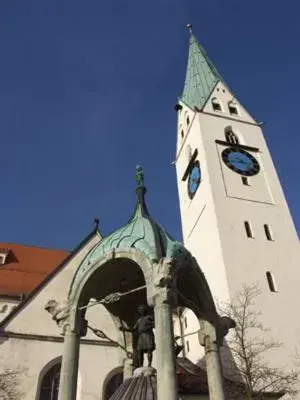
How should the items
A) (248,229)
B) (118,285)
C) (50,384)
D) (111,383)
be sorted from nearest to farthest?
1. (118,285)
2. (50,384)
3. (111,383)
4. (248,229)

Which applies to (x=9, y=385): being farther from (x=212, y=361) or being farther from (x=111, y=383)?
(x=212, y=361)

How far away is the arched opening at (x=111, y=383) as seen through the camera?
1183cm

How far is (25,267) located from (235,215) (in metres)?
9.68

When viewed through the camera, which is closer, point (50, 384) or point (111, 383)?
point (50, 384)

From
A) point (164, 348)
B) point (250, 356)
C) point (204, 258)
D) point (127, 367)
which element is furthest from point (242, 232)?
point (164, 348)

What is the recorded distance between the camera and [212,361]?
6.61m

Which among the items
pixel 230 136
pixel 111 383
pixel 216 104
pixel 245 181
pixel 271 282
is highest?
pixel 216 104

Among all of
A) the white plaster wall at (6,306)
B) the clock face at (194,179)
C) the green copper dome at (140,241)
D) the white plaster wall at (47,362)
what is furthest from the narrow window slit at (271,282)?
the green copper dome at (140,241)

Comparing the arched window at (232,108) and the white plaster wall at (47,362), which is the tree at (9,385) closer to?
the white plaster wall at (47,362)

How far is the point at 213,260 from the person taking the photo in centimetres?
1914

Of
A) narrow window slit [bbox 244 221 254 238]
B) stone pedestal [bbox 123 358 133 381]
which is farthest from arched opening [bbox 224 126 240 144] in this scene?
stone pedestal [bbox 123 358 133 381]

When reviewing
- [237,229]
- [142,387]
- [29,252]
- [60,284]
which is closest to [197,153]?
[237,229]

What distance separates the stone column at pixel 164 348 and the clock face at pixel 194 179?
56.7ft

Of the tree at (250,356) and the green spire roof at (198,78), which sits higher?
the green spire roof at (198,78)
